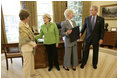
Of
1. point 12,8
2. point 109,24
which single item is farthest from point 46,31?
point 109,24

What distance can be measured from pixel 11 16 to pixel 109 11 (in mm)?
4376

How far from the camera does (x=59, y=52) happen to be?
9.99 ft

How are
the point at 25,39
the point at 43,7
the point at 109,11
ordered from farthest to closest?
the point at 43,7 < the point at 109,11 < the point at 25,39

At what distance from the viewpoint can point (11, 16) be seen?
4848 mm

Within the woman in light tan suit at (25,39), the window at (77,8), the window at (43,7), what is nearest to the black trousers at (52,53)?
the woman in light tan suit at (25,39)

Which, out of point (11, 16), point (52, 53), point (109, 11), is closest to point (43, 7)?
point (11, 16)

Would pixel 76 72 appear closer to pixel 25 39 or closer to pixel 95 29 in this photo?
pixel 95 29

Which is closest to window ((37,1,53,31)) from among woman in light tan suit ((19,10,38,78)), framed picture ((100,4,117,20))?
framed picture ((100,4,117,20))

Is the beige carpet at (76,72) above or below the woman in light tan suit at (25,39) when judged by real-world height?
below

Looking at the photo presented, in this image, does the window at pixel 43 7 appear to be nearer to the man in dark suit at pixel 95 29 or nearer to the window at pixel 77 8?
the window at pixel 77 8

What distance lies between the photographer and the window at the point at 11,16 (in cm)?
466

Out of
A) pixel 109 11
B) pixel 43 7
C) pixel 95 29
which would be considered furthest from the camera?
pixel 43 7

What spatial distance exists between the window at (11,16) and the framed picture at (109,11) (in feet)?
12.6

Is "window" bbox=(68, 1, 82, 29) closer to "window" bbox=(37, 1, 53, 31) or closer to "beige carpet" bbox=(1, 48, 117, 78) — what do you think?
"window" bbox=(37, 1, 53, 31)
